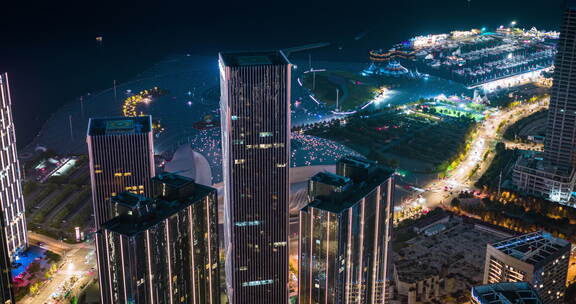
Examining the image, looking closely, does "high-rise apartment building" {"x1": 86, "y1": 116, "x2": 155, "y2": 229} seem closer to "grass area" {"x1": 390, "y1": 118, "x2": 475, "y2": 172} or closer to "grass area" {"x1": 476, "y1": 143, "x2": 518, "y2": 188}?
"grass area" {"x1": 476, "y1": 143, "x2": 518, "y2": 188}

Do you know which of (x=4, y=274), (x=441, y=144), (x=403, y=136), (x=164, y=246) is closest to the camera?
(x=4, y=274)

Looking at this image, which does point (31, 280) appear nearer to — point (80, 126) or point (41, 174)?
point (41, 174)

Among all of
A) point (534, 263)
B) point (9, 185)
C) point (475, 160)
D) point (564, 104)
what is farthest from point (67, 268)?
point (564, 104)

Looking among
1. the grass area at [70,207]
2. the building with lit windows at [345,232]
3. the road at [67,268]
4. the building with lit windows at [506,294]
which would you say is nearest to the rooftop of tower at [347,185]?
the building with lit windows at [345,232]

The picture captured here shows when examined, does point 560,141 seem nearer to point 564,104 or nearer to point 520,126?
point 564,104

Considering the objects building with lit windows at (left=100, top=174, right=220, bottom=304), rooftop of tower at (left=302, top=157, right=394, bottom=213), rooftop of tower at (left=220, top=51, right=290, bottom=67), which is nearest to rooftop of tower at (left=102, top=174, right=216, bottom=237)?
building with lit windows at (left=100, top=174, right=220, bottom=304)

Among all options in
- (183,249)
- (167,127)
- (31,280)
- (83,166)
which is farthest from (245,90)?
(167,127)

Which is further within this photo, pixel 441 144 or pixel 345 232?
pixel 441 144
